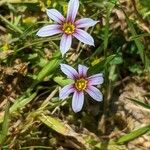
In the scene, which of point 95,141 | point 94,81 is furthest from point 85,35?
point 95,141

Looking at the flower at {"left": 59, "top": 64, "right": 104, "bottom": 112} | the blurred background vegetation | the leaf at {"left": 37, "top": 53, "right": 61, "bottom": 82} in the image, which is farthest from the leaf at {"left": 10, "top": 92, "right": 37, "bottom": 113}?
the flower at {"left": 59, "top": 64, "right": 104, "bottom": 112}

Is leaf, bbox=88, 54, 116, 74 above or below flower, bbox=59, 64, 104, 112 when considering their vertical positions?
above

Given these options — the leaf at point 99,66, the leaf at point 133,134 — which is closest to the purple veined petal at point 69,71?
the leaf at point 99,66

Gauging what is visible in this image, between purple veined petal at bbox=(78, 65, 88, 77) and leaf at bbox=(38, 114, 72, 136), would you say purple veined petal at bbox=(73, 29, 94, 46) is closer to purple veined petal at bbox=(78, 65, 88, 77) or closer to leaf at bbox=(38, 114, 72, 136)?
purple veined petal at bbox=(78, 65, 88, 77)

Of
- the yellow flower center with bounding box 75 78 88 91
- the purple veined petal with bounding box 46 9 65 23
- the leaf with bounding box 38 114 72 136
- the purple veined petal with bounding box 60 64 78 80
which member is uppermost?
the purple veined petal with bounding box 46 9 65 23

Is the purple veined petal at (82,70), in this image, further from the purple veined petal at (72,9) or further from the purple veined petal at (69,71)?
the purple veined petal at (72,9)

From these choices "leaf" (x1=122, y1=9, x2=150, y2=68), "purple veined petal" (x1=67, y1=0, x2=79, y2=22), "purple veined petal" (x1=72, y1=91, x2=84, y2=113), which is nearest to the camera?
"purple veined petal" (x1=72, y1=91, x2=84, y2=113)

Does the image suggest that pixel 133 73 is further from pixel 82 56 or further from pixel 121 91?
pixel 82 56
